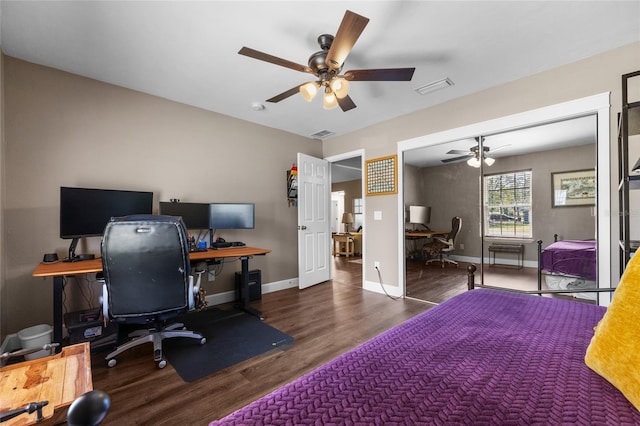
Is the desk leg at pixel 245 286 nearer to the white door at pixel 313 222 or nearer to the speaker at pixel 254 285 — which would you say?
the speaker at pixel 254 285

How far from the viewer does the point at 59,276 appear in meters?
2.08

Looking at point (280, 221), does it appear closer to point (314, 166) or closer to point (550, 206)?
point (314, 166)

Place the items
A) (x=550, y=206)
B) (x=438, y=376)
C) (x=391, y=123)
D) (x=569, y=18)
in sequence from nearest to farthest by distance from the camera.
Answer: (x=438, y=376)
(x=569, y=18)
(x=550, y=206)
(x=391, y=123)

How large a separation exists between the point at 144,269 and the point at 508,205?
12.2ft

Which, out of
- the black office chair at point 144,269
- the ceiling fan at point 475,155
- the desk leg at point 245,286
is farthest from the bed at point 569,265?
the black office chair at point 144,269

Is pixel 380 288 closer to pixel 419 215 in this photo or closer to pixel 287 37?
pixel 419 215

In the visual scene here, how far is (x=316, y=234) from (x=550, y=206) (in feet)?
10.3

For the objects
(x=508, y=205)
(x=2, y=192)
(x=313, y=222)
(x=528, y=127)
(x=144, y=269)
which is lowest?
(x=144, y=269)

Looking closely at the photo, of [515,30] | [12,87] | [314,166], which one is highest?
[515,30]

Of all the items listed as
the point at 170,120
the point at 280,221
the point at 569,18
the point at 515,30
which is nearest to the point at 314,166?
the point at 280,221

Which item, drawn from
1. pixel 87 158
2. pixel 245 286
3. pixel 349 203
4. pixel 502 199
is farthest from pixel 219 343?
pixel 349 203

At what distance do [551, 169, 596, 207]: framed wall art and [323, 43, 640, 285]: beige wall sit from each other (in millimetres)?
178

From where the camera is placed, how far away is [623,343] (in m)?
0.77

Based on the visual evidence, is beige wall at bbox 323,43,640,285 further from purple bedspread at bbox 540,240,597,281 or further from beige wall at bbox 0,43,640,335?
purple bedspread at bbox 540,240,597,281
